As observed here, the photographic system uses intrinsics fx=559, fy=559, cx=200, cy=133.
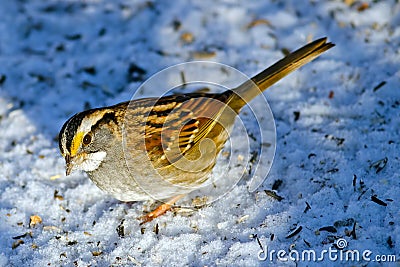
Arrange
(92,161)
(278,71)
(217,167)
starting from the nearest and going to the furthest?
(92,161)
(278,71)
(217,167)

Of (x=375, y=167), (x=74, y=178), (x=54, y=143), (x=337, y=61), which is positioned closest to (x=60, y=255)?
(x=74, y=178)

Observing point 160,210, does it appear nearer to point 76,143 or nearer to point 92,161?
point 92,161

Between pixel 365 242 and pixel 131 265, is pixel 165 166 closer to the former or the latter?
pixel 131 265

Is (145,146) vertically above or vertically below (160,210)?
above

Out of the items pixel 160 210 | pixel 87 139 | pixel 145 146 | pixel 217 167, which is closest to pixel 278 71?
pixel 217 167
